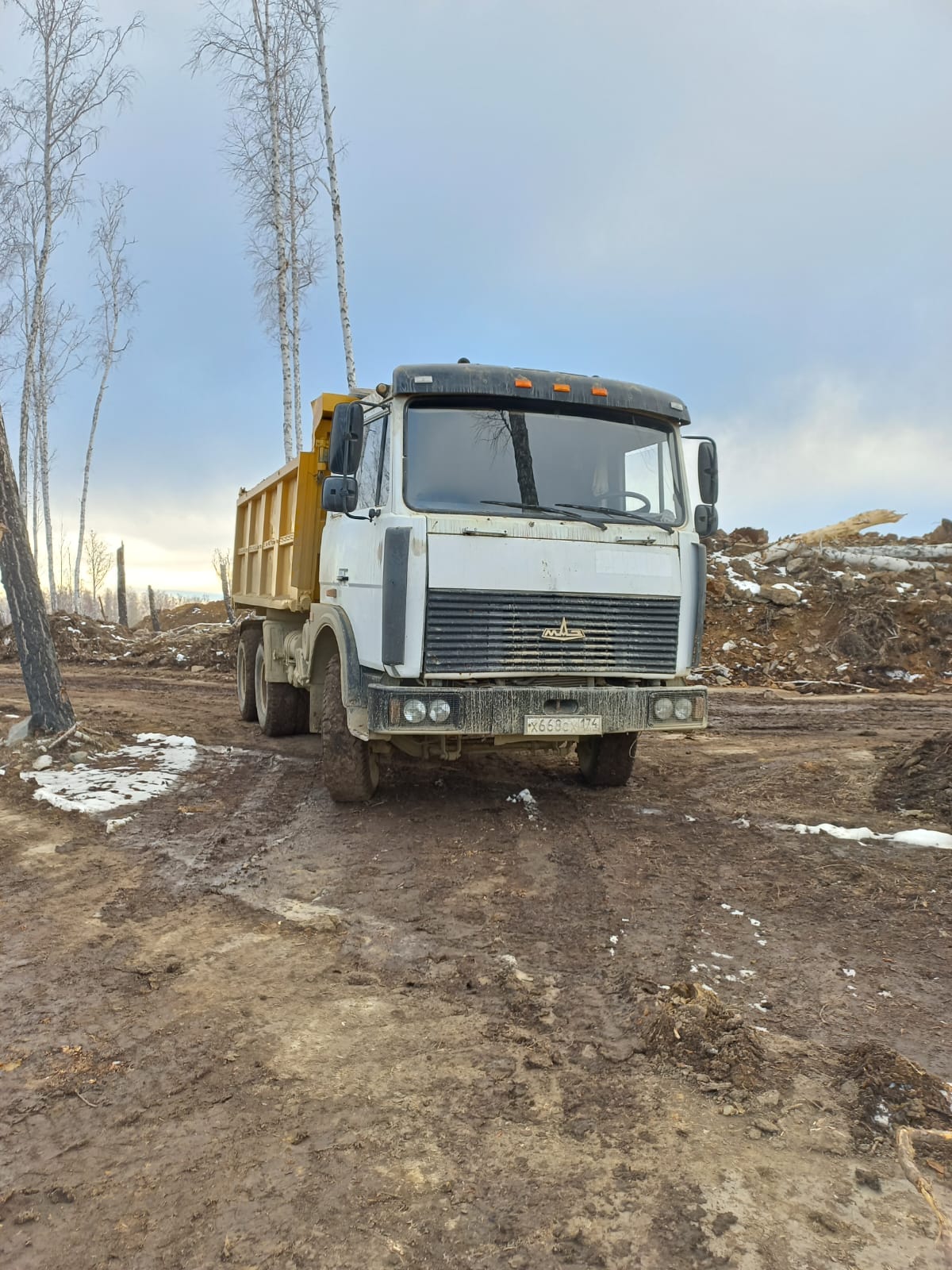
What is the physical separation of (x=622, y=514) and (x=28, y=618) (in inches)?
224

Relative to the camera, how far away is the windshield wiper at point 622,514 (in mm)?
5969

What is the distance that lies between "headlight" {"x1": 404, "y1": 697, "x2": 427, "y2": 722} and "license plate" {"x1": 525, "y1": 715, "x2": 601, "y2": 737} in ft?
2.22

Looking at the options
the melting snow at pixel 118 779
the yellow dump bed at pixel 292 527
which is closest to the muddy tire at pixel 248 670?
the yellow dump bed at pixel 292 527

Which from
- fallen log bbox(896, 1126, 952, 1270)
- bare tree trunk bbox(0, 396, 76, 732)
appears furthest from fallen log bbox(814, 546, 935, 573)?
fallen log bbox(896, 1126, 952, 1270)

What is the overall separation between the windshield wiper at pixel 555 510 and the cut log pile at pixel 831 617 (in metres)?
10.5

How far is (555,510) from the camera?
19.2 feet

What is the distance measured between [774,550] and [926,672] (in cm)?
612

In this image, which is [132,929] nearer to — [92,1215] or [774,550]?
[92,1215]

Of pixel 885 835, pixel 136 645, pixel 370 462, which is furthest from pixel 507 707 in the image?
pixel 136 645

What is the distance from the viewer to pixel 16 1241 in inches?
88.5

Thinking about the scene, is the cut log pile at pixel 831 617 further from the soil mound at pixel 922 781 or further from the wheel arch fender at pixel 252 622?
the wheel arch fender at pixel 252 622

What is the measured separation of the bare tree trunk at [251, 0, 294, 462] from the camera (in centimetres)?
1750

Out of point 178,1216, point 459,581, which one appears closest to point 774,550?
point 459,581

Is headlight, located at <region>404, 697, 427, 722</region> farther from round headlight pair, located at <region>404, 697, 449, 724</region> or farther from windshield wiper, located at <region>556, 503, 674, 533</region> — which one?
windshield wiper, located at <region>556, 503, 674, 533</region>
